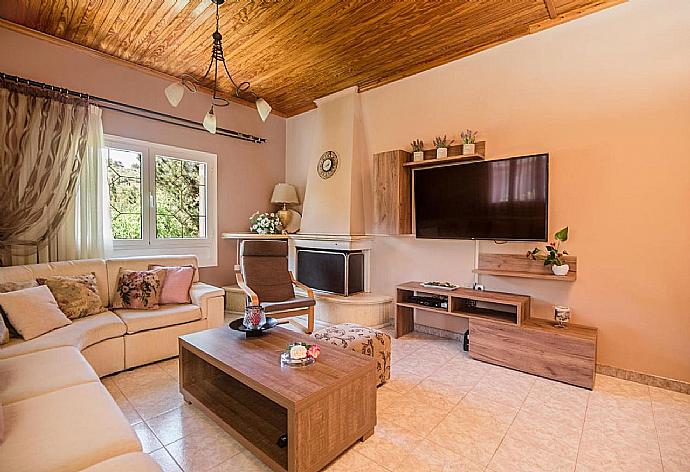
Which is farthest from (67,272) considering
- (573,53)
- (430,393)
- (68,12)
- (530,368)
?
(573,53)

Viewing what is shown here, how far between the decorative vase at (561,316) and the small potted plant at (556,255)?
0.96 feet

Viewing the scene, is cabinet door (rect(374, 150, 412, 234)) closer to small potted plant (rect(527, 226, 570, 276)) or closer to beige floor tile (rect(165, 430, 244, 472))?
small potted plant (rect(527, 226, 570, 276))

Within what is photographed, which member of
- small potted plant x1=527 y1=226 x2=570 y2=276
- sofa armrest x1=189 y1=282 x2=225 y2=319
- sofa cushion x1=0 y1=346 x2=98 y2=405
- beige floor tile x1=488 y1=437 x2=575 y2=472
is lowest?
beige floor tile x1=488 y1=437 x2=575 y2=472

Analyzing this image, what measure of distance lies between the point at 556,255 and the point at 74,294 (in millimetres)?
4019

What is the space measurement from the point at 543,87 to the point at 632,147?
876 millimetres

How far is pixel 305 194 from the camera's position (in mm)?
4797

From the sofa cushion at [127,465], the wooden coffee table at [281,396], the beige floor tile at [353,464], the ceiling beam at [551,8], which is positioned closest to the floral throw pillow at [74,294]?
the wooden coffee table at [281,396]

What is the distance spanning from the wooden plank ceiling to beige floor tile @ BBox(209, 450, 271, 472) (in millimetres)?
3067

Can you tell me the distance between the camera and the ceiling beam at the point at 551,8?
263cm

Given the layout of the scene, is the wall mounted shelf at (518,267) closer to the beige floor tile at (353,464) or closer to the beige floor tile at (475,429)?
the beige floor tile at (475,429)

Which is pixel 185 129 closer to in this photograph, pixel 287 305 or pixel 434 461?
pixel 287 305

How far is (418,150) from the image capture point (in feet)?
12.0

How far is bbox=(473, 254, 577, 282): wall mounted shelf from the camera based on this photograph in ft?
9.25

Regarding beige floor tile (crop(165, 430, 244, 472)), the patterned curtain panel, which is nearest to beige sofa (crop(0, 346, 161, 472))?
beige floor tile (crop(165, 430, 244, 472))
